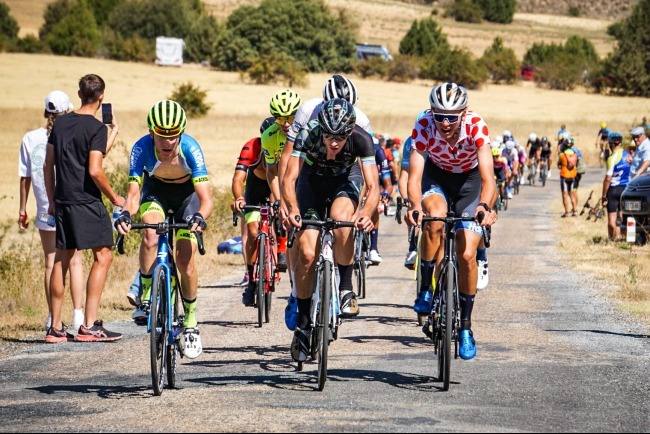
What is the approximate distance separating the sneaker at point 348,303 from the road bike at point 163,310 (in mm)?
1258

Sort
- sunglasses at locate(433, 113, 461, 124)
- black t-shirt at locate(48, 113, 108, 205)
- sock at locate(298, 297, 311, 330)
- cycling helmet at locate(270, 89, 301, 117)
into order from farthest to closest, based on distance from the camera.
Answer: cycling helmet at locate(270, 89, 301, 117) → black t-shirt at locate(48, 113, 108, 205) → sunglasses at locate(433, 113, 461, 124) → sock at locate(298, 297, 311, 330)

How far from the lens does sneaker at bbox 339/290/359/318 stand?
33.8ft

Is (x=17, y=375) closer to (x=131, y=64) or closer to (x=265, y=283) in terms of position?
(x=265, y=283)

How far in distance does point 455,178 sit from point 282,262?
4.10 metres

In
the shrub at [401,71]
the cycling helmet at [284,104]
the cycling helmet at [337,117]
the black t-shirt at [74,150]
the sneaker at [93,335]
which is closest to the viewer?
the cycling helmet at [337,117]

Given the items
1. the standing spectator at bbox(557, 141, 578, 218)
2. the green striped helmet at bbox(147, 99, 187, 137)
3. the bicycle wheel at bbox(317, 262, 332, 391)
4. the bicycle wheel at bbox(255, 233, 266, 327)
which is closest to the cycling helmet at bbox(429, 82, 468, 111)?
the bicycle wheel at bbox(317, 262, 332, 391)

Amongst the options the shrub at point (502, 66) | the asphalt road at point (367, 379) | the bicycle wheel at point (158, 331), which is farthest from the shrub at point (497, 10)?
the bicycle wheel at point (158, 331)

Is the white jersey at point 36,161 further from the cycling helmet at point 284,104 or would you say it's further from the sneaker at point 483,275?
the sneaker at point 483,275

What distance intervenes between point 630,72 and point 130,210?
98.7 metres

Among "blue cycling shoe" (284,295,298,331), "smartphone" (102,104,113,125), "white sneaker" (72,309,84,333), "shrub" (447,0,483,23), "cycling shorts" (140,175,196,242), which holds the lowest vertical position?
"white sneaker" (72,309,84,333)

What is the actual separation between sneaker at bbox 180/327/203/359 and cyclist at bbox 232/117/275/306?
3.80m

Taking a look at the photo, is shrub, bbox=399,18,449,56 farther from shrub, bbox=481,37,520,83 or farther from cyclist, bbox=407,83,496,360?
cyclist, bbox=407,83,496,360

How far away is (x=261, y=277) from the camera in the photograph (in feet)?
45.1

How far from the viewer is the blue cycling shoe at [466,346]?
33.5ft
